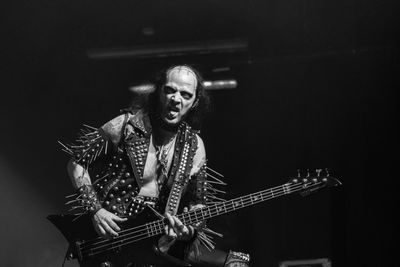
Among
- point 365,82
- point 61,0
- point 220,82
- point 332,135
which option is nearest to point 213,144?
point 220,82

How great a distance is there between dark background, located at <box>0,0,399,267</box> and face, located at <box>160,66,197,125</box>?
3.31ft

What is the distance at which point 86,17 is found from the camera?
5098 mm

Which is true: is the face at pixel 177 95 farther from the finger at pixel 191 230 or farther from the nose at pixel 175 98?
the finger at pixel 191 230

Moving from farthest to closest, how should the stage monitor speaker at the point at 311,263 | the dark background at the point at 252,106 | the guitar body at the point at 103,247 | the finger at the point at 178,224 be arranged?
the dark background at the point at 252,106
the stage monitor speaker at the point at 311,263
the guitar body at the point at 103,247
the finger at the point at 178,224

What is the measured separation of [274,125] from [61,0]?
183 centimetres

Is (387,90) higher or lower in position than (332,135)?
higher

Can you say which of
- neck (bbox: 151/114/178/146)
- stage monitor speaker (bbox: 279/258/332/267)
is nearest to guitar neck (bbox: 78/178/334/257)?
neck (bbox: 151/114/178/146)

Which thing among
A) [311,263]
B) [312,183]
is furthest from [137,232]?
Result: [311,263]

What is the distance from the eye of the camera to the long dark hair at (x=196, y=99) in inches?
164

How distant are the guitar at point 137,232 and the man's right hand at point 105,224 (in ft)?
0.27

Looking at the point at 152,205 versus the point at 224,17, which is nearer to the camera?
the point at 152,205

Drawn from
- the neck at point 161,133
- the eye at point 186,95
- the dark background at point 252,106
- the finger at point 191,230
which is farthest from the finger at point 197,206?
the dark background at point 252,106

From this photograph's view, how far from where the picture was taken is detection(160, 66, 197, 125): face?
4012 millimetres

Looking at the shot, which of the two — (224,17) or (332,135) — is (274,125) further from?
(224,17)
